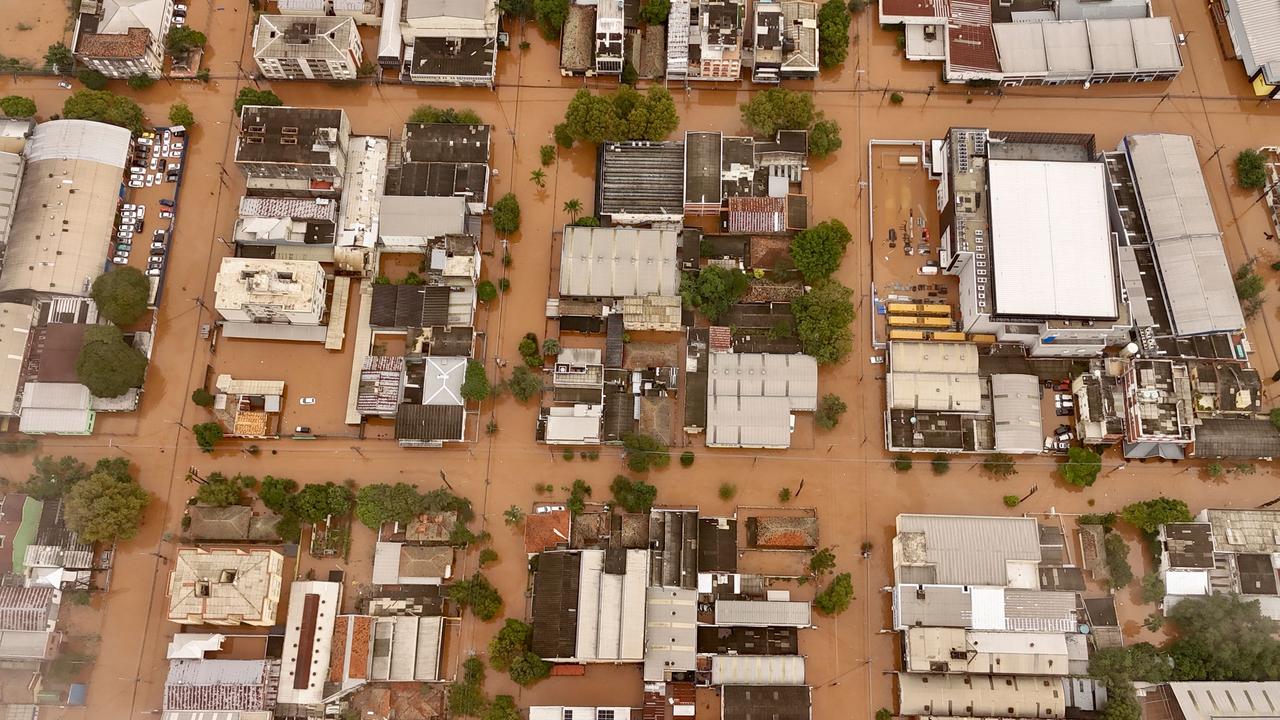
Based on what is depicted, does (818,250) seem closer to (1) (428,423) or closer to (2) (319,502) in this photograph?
(1) (428,423)

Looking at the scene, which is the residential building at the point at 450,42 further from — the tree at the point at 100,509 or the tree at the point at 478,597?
the tree at the point at 478,597

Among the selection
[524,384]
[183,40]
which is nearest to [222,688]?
[524,384]

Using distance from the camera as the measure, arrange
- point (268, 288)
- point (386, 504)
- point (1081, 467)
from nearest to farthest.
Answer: point (386, 504) < point (1081, 467) < point (268, 288)

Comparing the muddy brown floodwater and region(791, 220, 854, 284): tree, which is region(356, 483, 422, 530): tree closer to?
the muddy brown floodwater

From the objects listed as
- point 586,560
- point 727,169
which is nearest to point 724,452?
point 586,560

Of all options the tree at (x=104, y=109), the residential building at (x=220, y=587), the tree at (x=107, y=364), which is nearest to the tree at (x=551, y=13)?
the tree at (x=104, y=109)

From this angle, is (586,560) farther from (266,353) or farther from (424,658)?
(266,353)
